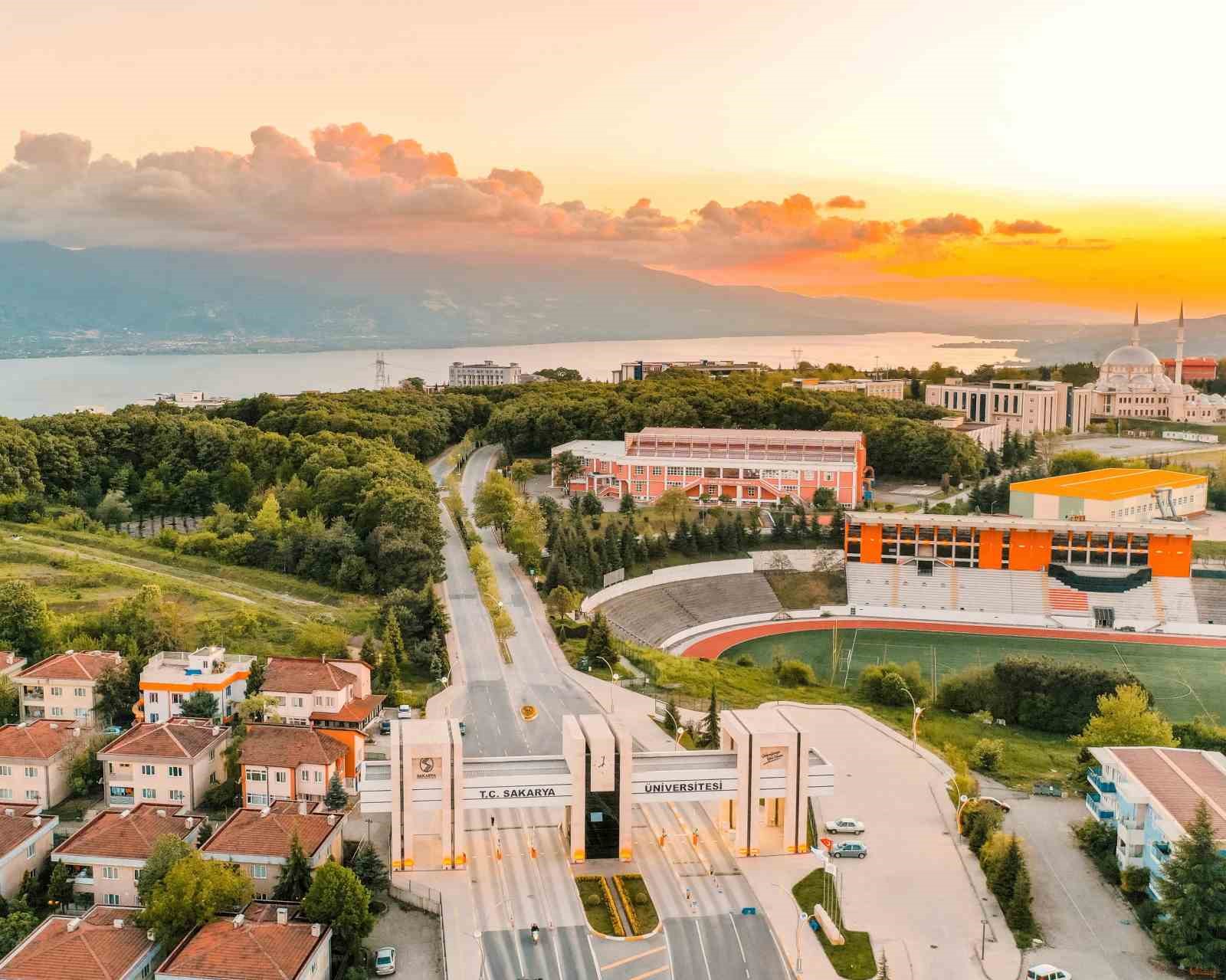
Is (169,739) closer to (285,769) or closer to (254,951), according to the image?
(285,769)

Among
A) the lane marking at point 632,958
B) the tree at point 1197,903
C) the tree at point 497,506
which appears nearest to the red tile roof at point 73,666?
the lane marking at point 632,958

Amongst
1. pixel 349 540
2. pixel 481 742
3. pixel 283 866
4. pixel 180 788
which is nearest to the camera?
pixel 283 866

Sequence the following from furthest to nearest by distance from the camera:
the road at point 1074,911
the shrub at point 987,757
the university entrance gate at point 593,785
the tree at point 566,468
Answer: the tree at point 566,468, the shrub at point 987,757, the university entrance gate at point 593,785, the road at point 1074,911

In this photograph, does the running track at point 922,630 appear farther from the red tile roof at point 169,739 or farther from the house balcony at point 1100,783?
the red tile roof at point 169,739

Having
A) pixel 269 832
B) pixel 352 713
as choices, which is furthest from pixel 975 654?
pixel 269 832

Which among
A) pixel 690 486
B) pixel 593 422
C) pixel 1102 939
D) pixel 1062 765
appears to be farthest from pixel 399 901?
pixel 593 422

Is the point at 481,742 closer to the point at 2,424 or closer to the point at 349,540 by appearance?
the point at 349,540
